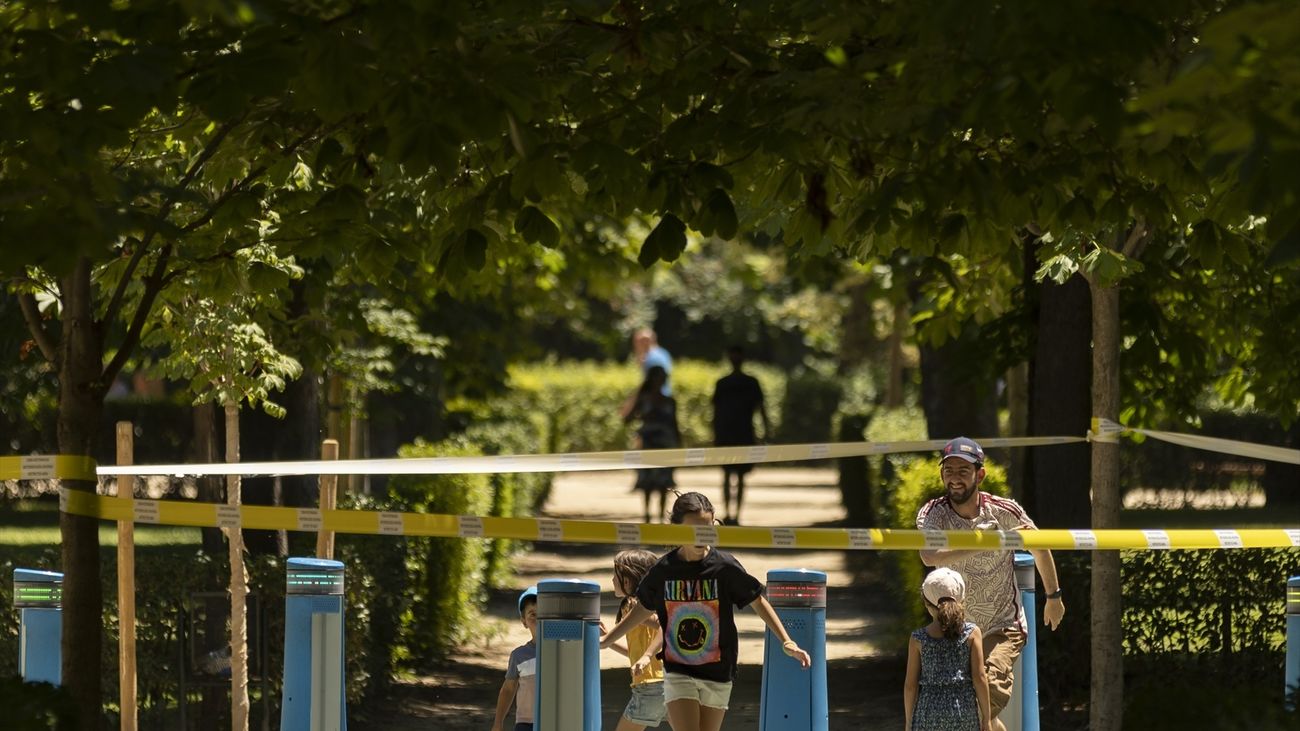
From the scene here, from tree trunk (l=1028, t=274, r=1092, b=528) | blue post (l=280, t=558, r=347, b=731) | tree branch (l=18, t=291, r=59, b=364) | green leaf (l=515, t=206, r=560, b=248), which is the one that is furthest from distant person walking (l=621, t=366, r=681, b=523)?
green leaf (l=515, t=206, r=560, b=248)

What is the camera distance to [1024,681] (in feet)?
27.1

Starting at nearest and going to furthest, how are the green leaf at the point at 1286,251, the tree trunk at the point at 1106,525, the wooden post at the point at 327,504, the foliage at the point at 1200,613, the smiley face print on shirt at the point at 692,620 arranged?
the green leaf at the point at 1286,251
the smiley face print on shirt at the point at 692,620
the tree trunk at the point at 1106,525
the wooden post at the point at 327,504
the foliage at the point at 1200,613

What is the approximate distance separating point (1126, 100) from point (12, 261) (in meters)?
3.17

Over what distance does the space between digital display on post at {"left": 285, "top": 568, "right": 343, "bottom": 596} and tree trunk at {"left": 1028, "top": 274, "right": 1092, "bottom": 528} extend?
4734 mm

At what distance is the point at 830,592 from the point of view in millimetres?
15570

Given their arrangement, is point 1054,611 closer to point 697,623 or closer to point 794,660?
point 794,660

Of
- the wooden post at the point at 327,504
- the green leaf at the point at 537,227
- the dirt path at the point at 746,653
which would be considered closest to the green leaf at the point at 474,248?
the green leaf at the point at 537,227

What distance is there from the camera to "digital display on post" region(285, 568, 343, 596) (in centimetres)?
767

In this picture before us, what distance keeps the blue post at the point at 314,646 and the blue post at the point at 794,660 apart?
181cm

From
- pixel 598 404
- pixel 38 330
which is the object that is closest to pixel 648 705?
pixel 38 330

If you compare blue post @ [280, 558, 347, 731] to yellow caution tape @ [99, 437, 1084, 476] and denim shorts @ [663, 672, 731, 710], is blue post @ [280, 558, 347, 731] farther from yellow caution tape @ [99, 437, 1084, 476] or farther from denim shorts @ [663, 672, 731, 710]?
denim shorts @ [663, 672, 731, 710]

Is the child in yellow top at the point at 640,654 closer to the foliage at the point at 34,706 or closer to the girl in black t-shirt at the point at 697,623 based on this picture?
the girl in black t-shirt at the point at 697,623

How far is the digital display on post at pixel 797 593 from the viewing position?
785 cm

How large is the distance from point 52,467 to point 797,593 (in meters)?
3.13
